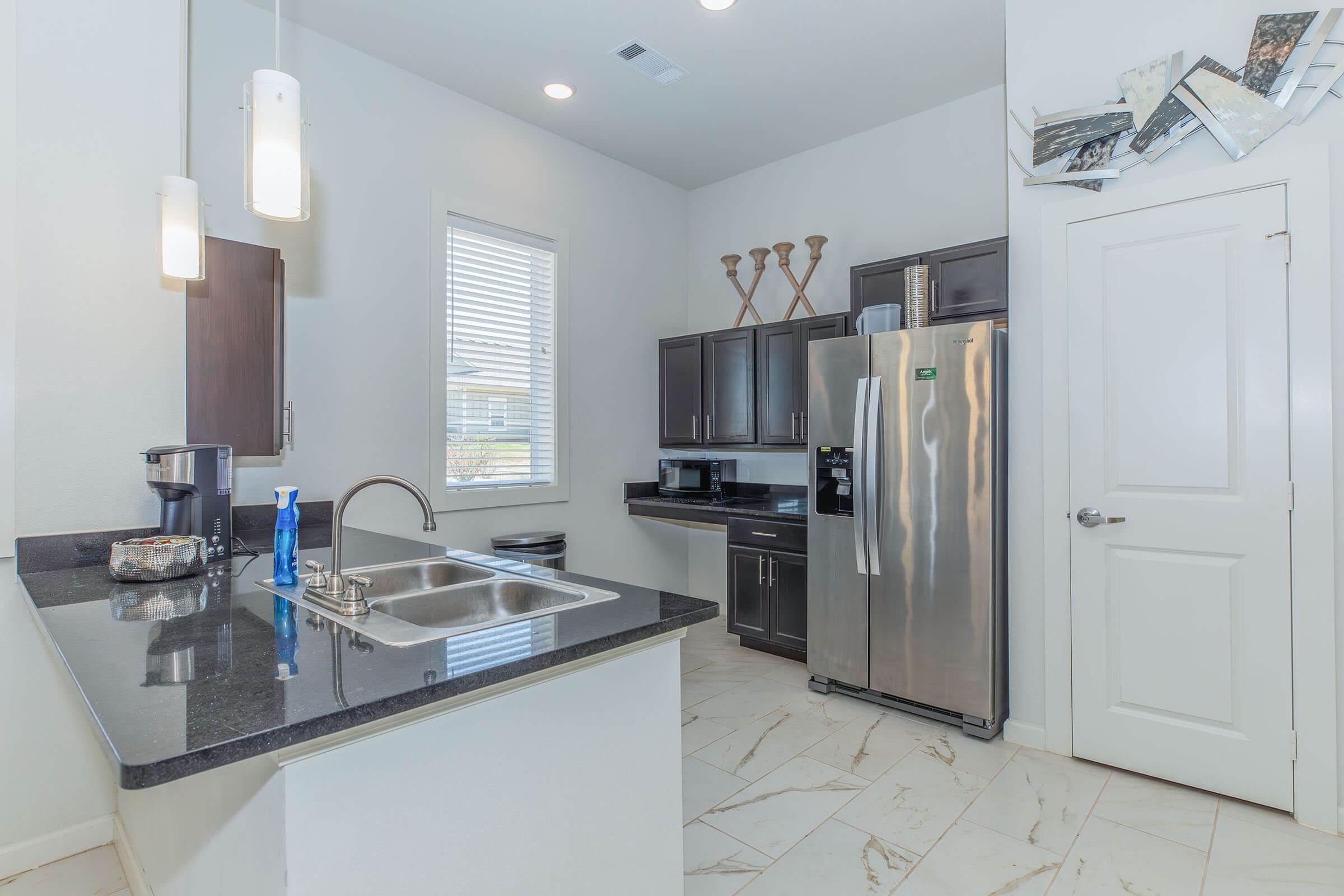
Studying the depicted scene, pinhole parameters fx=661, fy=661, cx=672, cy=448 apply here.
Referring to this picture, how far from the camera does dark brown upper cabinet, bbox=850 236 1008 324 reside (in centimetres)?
283

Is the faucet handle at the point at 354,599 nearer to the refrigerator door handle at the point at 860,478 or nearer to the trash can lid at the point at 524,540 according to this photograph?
the trash can lid at the point at 524,540

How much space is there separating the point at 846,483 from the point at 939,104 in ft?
7.38

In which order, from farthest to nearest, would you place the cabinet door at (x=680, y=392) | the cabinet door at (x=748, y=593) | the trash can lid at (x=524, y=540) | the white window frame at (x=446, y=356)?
the cabinet door at (x=680, y=392) < the cabinet door at (x=748, y=593) < the trash can lid at (x=524, y=540) < the white window frame at (x=446, y=356)

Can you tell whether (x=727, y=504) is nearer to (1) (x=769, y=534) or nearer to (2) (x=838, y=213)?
(1) (x=769, y=534)

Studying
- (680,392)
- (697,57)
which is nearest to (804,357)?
(680,392)

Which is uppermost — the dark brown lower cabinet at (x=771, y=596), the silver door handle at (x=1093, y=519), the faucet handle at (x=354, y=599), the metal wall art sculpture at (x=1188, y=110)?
the metal wall art sculpture at (x=1188, y=110)

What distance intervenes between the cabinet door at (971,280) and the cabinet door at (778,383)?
39.5 inches

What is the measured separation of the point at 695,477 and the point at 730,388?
65 centimetres

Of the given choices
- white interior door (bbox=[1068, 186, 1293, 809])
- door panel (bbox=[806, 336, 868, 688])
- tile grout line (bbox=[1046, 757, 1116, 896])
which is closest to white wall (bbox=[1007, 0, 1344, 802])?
white interior door (bbox=[1068, 186, 1293, 809])

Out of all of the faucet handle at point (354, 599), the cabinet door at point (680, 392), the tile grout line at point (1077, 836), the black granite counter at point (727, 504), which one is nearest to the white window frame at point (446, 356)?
the black granite counter at point (727, 504)

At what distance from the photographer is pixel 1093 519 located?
8.43ft

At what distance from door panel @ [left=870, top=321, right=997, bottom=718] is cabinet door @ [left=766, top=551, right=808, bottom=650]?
1.81 ft

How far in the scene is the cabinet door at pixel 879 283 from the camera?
3.20 metres

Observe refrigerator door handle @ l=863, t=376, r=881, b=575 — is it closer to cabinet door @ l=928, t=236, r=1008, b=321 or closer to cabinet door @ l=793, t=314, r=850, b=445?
cabinet door @ l=928, t=236, r=1008, b=321
